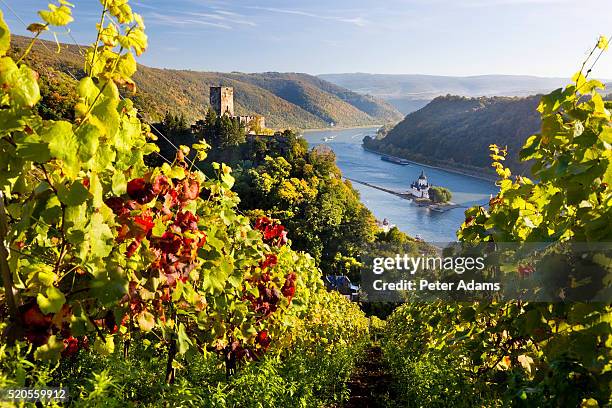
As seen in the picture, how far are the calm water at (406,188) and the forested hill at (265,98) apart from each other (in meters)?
19.9

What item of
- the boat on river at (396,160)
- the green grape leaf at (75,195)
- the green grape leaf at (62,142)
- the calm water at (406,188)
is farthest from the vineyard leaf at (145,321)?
the boat on river at (396,160)

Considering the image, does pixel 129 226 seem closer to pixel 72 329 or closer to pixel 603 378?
pixel 72 329

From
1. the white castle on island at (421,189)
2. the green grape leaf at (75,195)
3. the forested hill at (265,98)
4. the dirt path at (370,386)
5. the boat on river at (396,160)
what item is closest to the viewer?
the green grape leaf at (75,195)

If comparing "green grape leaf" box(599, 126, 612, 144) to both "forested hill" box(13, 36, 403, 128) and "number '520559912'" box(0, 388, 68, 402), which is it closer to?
"number '520559912'" box(0, 388, 68, 402)

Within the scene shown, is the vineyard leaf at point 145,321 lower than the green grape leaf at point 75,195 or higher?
lower

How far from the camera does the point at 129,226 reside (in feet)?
4.53

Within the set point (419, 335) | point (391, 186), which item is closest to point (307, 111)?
point (391, 186)

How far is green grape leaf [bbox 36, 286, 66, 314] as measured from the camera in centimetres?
115

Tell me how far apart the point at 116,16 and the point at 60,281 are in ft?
2.51

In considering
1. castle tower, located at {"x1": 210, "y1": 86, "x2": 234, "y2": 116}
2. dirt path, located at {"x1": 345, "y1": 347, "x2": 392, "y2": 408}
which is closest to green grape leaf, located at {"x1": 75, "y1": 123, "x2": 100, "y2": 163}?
dirt path, located at {"x1": 345, "y1": 347, "x2": 392, "y2": 408}

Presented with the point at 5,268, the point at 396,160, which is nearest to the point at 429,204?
the point at 396,160

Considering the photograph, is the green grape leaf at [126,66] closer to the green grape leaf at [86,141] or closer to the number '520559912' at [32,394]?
the green grape leaf at [86,141]

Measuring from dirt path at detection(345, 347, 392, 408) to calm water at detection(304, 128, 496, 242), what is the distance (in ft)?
116

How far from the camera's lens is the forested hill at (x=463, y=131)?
5856 cm
